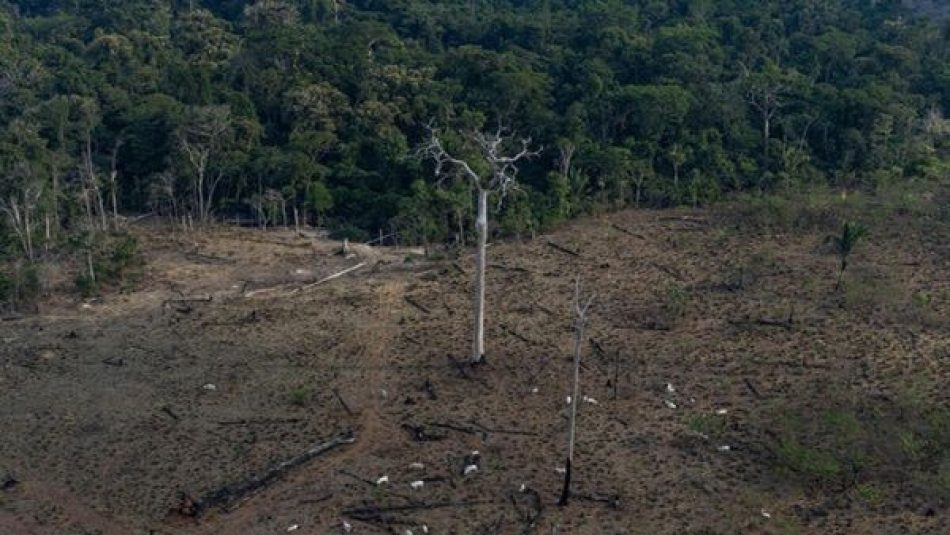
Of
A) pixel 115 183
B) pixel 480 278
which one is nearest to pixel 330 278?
pixel 480 278

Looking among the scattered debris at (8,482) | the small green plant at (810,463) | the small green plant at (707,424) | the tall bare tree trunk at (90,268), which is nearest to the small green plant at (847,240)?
the small green plant at (707,424)

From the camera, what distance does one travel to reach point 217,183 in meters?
40.3

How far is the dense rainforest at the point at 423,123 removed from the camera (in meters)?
37.0

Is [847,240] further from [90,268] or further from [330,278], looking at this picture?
[90,268]

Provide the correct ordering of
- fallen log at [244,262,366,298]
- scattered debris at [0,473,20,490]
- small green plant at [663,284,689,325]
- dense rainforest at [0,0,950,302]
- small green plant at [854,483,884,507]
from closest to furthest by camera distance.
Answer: small green plant at [854,483,884,507] → scattered debris at [0,473,20,490] → small green plant at [663,284,689,325] → fallen log at [244,262,366,298] → dense rainforest at [0,0,950,302]

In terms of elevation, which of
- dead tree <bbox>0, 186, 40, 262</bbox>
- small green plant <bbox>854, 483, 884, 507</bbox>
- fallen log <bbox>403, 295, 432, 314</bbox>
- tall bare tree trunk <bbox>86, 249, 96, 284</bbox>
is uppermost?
dead tree <bbox>0, 186, 40, 262</bbox>

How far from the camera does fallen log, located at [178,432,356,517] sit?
59.9 ft

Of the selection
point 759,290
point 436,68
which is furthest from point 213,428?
point 436,68

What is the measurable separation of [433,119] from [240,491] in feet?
52.2

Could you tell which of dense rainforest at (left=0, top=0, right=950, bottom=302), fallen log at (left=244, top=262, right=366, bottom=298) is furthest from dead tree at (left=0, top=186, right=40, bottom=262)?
fallen log at (left=244, top=262, right=366, bottom=298)

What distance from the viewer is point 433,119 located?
104 ft

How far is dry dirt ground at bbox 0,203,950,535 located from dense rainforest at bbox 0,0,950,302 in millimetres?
5368

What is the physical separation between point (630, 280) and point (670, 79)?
56.6ft

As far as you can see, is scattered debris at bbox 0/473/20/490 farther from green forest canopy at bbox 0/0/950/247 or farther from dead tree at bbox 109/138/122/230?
dead tree at bbox 109/138/122/230
